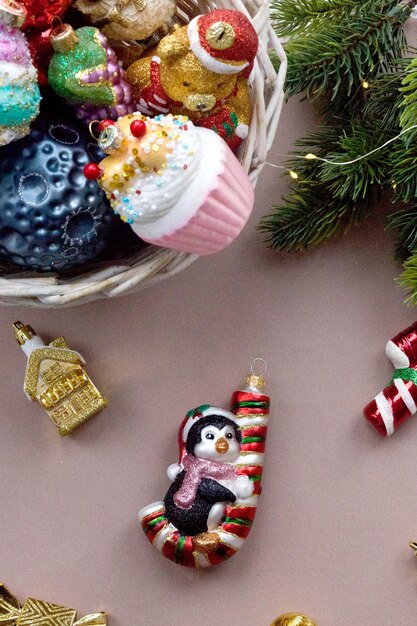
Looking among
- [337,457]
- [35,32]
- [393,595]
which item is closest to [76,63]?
[35,32]

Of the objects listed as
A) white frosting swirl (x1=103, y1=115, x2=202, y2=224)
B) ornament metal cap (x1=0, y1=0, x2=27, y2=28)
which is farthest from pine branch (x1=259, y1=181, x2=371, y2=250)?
ornament metal cap (x1=0, y1=0, x2=27, y2=28)

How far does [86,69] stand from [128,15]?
7 centimetres

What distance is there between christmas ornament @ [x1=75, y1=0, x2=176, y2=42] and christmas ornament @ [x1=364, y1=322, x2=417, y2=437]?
1.53 ft

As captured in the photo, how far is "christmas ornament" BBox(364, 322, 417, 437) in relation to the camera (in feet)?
3.25

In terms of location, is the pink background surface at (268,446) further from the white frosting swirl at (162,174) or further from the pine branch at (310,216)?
the white frosting swirl at (162,174)

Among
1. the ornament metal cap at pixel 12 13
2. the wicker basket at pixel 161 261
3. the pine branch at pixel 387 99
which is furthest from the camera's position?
the pine branch at pixel 387 99

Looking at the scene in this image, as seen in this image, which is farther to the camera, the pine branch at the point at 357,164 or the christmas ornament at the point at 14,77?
the pine branch at the point at 357,164

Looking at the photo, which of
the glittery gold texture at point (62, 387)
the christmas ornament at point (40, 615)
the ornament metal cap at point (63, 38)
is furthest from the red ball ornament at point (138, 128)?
the christmas ornament at point (40, 615)

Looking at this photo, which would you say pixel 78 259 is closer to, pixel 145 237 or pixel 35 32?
pixel 145 237

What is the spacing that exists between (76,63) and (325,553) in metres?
0.64

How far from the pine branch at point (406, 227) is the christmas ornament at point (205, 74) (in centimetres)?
23

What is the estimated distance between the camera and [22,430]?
104 centimetres

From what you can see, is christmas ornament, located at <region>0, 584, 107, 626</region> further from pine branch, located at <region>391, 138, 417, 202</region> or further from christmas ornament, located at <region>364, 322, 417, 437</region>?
pine branch, located at <region>391, 138, 417, 202</region>

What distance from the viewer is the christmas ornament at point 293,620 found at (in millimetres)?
972
